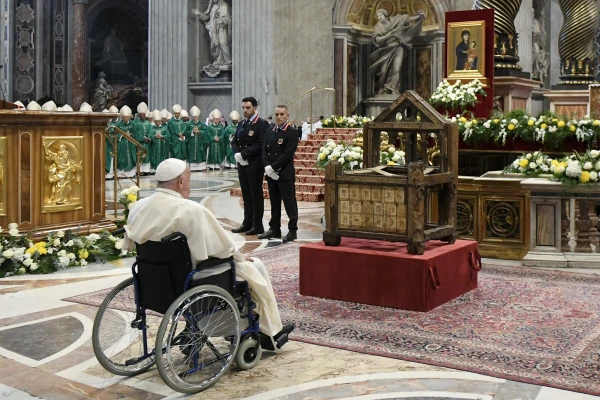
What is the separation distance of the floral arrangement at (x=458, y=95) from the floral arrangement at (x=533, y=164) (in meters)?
2.34

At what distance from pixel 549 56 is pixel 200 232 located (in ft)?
68.0

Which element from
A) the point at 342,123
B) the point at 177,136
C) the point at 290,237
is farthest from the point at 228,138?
the point at 290,237

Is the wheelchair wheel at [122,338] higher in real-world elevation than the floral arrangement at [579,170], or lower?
lower

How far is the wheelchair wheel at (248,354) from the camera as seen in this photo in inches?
184

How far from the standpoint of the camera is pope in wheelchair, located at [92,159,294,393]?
434 cm

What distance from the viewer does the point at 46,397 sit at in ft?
14.1

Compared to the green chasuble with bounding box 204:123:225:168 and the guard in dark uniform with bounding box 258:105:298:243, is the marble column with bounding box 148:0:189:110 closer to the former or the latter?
the green chasuble with bounding box 204:123:225:168

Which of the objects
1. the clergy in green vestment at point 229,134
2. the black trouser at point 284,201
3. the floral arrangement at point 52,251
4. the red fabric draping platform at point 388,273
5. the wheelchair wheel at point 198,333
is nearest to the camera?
the wheelchair wheel at point 198,333

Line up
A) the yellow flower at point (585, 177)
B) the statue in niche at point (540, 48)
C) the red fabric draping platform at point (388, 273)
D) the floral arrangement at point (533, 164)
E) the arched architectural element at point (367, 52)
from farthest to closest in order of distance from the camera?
the arched architectural element at point (367, 52)
the statue in niche at point (540, 48)
the floral arrangement at point (533, 164)
the yellow flower at point (585, 177)
the red fabric draping platform at point (388, 273)

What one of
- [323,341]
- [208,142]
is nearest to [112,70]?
[208,142]

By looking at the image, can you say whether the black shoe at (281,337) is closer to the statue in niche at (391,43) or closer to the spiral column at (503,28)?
the spiral column at (503,28)

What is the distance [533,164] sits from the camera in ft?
30.2

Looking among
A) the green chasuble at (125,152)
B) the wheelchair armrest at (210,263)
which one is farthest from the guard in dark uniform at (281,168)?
the green chasuble at (125,152)

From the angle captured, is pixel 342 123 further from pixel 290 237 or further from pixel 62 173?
pixel 62 173
